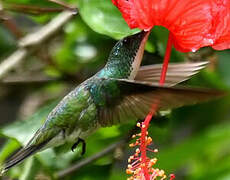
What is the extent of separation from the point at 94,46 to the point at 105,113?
103 centimetres

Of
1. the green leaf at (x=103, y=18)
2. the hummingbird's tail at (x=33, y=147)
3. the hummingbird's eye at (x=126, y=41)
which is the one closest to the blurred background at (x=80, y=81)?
the green leaf at (x=103, y=18)

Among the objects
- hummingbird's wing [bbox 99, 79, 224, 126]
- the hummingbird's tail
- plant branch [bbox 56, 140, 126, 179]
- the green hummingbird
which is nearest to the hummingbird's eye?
the green hummingbird

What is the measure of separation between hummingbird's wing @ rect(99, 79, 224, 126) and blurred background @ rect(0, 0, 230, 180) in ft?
0.98

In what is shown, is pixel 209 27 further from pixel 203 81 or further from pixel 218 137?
pixel 218 137

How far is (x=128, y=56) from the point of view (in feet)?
4.83

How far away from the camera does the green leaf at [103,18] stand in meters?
1.66

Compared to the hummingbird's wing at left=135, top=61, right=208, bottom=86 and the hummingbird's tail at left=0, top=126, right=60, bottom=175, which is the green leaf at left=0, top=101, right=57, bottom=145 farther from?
the hummingbird's wing at left=135, top=61, right=208, bottom=86

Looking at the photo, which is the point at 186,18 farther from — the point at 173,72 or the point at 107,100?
the point at 107,100

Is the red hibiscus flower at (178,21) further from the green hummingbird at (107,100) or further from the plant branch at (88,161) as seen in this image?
the plant branch at (88,161)

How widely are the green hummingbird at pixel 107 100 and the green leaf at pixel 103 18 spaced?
0.16 metres

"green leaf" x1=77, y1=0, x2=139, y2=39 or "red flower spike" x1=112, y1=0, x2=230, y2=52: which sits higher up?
"green leaf" x1=77, y1=0, x2=139, y2=39

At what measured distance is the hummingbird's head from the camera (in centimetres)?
147

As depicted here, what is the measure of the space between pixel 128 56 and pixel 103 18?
0.27m

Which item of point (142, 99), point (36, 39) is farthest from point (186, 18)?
point (36, 39)
